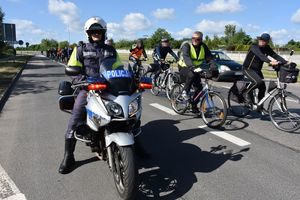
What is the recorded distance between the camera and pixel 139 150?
535cm

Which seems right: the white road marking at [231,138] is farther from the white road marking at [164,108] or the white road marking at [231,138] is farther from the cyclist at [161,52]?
the cyclist at [161,52]

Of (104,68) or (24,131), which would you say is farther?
(24,131)

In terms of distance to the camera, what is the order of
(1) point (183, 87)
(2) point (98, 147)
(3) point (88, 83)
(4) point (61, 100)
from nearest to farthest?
(3) point (88, 83), (2) point (98, 147), (4) point (61, 100), (1) point (183, 87)

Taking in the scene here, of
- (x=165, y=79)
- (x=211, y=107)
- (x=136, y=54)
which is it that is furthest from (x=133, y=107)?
(x=136, y=54)

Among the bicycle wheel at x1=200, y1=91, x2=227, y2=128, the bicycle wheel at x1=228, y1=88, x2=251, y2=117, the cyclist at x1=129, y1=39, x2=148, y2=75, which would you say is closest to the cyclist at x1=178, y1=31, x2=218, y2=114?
the bicycle wheel at x1=200, y1=91, x2=227, y2=128

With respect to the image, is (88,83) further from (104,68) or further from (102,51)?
(102,51)

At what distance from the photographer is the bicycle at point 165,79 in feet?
36.9

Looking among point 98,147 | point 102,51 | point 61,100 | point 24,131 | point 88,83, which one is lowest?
point 24,131

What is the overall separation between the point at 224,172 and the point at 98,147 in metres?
1.76

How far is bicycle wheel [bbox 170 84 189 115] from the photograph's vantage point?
860cm

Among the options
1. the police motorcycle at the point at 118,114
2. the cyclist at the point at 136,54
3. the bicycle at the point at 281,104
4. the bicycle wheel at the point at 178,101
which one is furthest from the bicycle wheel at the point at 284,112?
the cyclist at the point at 136,54

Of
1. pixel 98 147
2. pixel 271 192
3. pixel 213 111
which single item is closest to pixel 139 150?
pixel 98 147

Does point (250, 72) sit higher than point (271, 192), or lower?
higher

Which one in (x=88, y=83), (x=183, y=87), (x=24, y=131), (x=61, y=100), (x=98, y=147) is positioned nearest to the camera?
(x=88, y=83)
